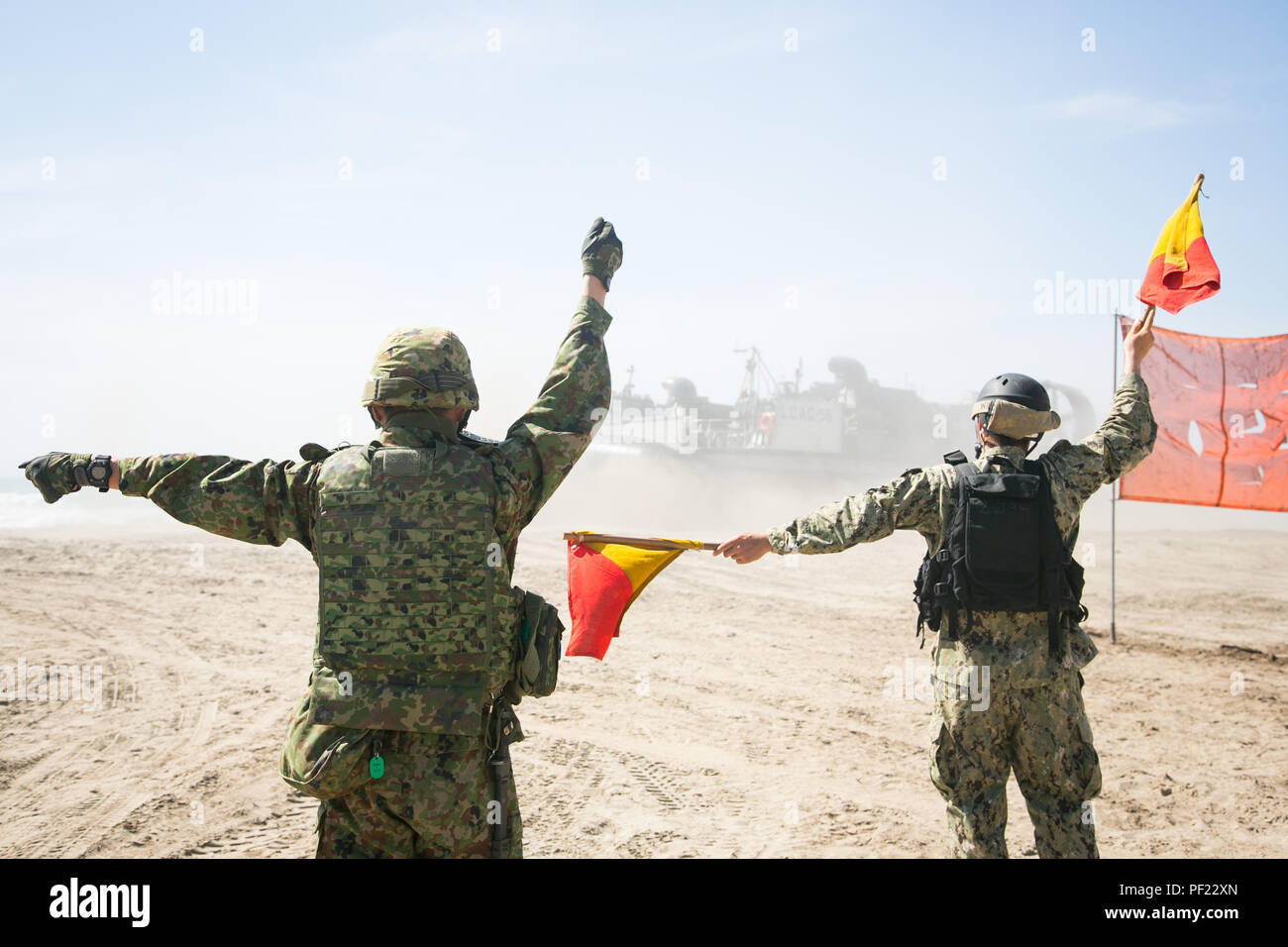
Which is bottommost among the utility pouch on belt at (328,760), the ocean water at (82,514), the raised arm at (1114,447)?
the ocean water at (82,514)

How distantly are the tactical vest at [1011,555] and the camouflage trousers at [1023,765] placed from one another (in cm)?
22

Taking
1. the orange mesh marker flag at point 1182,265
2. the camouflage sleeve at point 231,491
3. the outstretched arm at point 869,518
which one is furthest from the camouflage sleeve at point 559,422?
the orange mesh marker flag at point 1182,265

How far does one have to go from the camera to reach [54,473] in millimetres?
2447

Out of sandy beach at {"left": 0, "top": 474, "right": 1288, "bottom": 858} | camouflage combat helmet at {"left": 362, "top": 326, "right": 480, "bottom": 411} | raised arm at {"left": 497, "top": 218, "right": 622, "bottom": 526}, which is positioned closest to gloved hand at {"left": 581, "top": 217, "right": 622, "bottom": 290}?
raised arm at {"left": 497, "top": 218, "right": 622, "bottom": 526}

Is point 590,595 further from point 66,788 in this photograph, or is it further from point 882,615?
point 882,615

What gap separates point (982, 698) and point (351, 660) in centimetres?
209

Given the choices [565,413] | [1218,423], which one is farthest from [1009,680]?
[1218,423]

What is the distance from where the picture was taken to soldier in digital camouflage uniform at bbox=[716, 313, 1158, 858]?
304 cm

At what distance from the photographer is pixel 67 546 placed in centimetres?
1333

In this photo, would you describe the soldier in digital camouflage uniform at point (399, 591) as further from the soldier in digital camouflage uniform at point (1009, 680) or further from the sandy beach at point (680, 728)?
the sandy beach at point (680, 728)

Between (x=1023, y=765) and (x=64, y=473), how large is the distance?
3.13 meters

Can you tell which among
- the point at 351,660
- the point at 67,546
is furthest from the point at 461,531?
the point at 67,546

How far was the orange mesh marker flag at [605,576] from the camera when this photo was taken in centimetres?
357

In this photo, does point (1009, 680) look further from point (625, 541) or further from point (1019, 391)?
point (625, 541)
